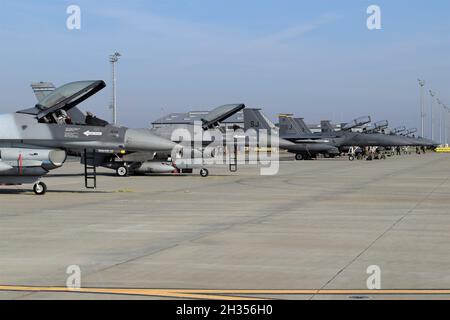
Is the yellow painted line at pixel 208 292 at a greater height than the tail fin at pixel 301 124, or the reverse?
the tail fin at pixel 301 124

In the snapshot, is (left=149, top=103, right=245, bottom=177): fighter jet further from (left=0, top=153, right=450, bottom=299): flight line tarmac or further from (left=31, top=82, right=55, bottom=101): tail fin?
(left=0, top=153, right=450, bottom=299): flight line tarmac

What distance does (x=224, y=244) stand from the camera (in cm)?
974

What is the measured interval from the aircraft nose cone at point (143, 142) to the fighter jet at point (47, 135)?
103 cm

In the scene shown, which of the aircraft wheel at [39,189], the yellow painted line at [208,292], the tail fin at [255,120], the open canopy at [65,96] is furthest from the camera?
the tail fin at [255,120]

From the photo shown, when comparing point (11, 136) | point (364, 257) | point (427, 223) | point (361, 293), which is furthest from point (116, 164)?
point (361, 293)

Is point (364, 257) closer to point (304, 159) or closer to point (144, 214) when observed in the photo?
point (144, 214)

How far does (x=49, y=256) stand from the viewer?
874cm

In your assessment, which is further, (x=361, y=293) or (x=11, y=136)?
(x=11, y=136)

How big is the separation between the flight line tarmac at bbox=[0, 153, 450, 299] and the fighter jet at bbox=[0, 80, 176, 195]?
89cm

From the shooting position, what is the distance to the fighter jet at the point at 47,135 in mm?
18656

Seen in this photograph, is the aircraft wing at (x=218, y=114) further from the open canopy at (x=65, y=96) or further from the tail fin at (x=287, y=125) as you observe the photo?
the tail fin at (x=287, y=125)

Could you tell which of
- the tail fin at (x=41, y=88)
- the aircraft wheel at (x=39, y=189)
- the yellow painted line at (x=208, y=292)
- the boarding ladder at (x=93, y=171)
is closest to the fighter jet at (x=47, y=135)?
the aircraft wheel at (x=39, y=189)

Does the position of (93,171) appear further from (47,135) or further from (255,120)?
(255,120)
